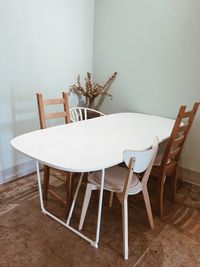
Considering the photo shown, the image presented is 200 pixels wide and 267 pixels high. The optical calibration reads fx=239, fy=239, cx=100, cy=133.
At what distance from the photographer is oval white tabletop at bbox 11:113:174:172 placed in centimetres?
143

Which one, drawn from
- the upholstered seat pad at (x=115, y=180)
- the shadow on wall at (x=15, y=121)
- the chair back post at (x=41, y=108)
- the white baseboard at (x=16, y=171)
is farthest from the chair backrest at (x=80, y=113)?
the upholstered seat pad at (x=115, y=180)

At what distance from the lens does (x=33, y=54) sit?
8.41ft

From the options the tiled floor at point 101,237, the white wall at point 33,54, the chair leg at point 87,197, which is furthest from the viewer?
the white wall at point 33,54

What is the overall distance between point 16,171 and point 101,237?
1.33 metres

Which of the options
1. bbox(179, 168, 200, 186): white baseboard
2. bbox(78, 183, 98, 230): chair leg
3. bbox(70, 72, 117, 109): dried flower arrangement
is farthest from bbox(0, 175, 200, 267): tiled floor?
bbox(70, 72, 117, 109): dried flower arrangement

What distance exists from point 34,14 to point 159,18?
4.33ft

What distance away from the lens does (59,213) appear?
212 centimetres

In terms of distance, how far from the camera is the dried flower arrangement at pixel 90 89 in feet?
10.2

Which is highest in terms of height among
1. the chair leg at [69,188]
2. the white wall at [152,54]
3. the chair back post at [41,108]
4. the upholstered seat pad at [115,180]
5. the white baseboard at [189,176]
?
the white wall at [152,54]

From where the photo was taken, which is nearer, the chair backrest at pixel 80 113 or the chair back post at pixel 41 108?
the chair back post at pixel 41 108

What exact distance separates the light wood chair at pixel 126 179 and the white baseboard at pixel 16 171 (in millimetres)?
1126

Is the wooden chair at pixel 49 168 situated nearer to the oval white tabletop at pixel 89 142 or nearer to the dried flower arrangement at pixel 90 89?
the oval white tabletop at pixel 89 142

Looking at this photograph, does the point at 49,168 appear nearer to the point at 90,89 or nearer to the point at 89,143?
the point at 89,143

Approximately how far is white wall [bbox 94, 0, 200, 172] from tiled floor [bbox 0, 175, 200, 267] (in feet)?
2.89
